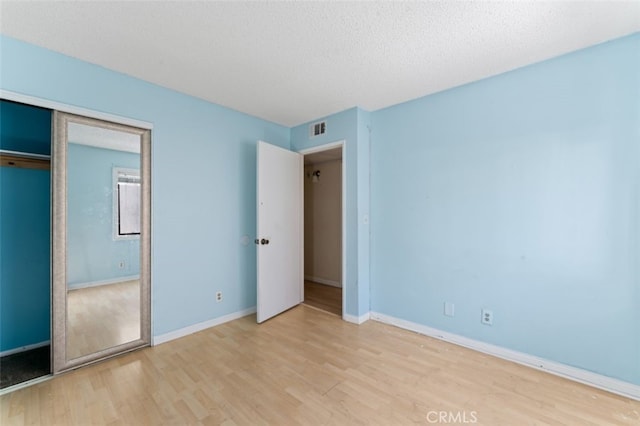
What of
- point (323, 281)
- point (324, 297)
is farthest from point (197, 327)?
point (323, 281)

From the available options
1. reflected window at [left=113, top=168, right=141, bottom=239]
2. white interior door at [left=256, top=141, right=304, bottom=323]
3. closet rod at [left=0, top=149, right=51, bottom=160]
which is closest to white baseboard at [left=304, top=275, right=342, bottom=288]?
white interior door at [left=256, top=141, right=304, bottom=323]

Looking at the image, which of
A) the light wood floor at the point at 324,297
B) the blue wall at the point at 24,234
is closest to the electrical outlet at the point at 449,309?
the light wood floor at the point at 324,297

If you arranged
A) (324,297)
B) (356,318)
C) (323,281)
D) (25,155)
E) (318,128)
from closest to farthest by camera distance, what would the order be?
(25,155) → (356,318) → (318,128) → (324,297) → (323,281)

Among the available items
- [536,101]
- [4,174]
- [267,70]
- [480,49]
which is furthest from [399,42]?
[4,174]

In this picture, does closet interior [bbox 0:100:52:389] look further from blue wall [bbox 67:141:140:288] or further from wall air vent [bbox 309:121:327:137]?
wall air vent [bbox 309:121:327:137]

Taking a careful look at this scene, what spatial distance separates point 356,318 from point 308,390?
1303 millimetres

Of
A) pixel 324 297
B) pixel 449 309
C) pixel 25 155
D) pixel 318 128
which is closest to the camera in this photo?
pixel 25 155

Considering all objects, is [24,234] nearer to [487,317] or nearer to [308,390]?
[308,390]

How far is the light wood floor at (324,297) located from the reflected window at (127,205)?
2.35 meters

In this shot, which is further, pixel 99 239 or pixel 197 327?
pixel 197 327

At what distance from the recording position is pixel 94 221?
7.91ft

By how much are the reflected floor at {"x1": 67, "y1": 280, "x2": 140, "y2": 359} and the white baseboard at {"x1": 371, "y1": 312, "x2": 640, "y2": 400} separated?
275 cm

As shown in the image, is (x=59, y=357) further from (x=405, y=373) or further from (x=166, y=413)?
(x=405, y=373)

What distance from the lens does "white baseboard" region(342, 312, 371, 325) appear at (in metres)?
3.11
